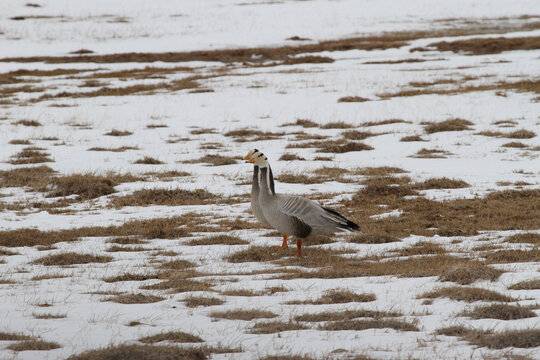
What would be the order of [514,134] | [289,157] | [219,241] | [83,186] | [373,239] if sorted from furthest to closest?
1. [514,134]
2. [289,157]
3. [83,186]
4. [219,241]
5. [373,239]

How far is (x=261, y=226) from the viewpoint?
1266 cm

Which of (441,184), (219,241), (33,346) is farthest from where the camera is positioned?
(441,184)

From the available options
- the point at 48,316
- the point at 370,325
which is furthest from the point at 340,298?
the point at 48,316

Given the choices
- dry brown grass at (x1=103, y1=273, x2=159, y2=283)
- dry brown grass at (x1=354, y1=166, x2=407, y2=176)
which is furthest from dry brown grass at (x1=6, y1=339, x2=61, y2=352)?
dry brown grass at (x1=354, y1=166, x2=407, y2=176)

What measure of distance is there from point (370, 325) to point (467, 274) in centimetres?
207

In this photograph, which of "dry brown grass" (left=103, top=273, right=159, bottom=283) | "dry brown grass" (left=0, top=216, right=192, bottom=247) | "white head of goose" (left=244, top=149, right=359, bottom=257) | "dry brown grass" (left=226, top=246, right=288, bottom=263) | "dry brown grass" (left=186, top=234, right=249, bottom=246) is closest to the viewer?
"dry brown grass" (left=103, top=273, right=159, bottom=283)

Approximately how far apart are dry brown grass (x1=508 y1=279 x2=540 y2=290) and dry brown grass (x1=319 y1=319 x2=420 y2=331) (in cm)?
187

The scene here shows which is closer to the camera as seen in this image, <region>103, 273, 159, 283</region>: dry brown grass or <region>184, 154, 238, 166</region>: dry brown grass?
<region>103, 273, 159, 283</region>: dry brown grass

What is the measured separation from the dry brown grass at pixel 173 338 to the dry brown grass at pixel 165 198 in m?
8.37

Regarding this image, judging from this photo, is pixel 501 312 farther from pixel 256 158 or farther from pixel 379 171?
pixel 379 171

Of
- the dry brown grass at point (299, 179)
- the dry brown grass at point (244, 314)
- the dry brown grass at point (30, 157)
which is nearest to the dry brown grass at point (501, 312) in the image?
the dry brown grass at point (244, 314)

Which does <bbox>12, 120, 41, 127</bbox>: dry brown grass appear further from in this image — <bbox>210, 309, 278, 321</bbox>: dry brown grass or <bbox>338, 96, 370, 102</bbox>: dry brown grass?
<bbox>210, 309, 278, 321</bbox>: dry brown grass

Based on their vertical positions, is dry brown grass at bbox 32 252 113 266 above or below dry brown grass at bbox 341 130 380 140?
below

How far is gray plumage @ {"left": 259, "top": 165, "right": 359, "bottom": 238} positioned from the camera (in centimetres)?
1044
